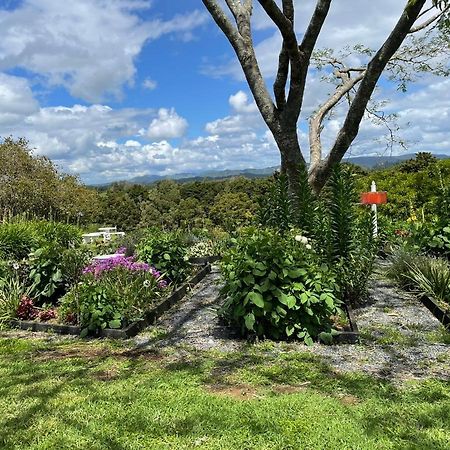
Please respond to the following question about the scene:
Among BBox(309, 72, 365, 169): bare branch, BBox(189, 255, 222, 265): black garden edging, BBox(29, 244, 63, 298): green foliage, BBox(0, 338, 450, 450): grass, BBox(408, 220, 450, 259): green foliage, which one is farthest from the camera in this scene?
BBox(189, 255, 222, 265): black garden edging

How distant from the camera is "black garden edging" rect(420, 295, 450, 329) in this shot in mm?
4656

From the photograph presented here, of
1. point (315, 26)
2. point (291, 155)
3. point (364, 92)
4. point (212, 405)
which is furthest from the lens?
point (291, 155)

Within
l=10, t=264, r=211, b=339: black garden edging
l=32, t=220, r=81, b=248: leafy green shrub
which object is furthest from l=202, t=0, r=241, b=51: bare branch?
l=32, t=220, r=81, b=248: leafy green shrub

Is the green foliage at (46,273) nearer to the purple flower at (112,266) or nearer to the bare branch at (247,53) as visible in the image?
the purple flower at (112,266)

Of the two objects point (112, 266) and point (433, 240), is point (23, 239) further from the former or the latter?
point (433, 240)

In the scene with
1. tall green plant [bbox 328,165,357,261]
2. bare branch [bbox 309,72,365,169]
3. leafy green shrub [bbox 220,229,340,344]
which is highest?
bare branch [bbox 309,72,365,169]

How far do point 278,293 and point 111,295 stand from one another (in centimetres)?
186

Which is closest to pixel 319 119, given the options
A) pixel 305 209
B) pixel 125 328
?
pixel 305 209

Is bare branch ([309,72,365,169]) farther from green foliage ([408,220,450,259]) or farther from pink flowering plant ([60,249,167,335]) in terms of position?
pink flowering plant ([60,249,167,335])

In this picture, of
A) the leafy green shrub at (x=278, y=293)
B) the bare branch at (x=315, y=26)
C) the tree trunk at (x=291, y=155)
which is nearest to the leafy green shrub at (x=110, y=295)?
the leafy green shrub at (x=278, y=293)

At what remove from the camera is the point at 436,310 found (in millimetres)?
5012

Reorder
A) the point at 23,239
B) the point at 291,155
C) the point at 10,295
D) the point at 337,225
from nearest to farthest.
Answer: the point at 337,225, the point at 10,295, the point at 291,155, the point at 23,239

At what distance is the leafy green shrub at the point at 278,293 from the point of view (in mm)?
4070

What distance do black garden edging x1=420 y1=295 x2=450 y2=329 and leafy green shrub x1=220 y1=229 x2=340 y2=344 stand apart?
129 centimetres
